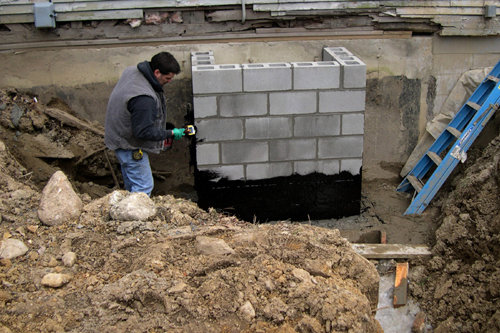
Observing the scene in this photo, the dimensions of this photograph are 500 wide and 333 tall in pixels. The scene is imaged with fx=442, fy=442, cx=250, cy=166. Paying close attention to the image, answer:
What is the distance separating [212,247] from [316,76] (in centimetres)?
219

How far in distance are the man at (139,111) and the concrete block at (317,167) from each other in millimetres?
1369

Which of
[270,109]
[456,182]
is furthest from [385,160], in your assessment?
[270,109]

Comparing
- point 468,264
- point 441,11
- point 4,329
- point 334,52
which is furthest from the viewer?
point 441,11

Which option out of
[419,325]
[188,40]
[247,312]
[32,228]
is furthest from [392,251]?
[188,40]

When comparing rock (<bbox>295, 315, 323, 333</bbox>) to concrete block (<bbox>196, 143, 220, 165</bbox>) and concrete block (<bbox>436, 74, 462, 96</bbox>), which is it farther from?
concrete block (<bbox>436, 74, 462, 96</bbox>)

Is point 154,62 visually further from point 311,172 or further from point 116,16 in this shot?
point 311,172

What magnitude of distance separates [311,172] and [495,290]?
2035 millimetres

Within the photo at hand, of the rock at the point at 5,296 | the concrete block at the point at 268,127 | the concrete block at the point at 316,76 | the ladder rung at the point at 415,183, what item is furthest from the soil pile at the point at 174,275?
the ladder rung at the point at 415,183

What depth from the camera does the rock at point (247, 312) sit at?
2499 mm

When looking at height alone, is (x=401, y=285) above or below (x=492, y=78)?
below

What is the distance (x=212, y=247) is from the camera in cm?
298

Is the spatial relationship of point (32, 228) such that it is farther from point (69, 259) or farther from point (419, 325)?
point (419, 325)

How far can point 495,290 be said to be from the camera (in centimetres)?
321

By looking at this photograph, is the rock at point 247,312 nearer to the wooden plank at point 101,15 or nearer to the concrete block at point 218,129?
the concrete block at point 218,129
